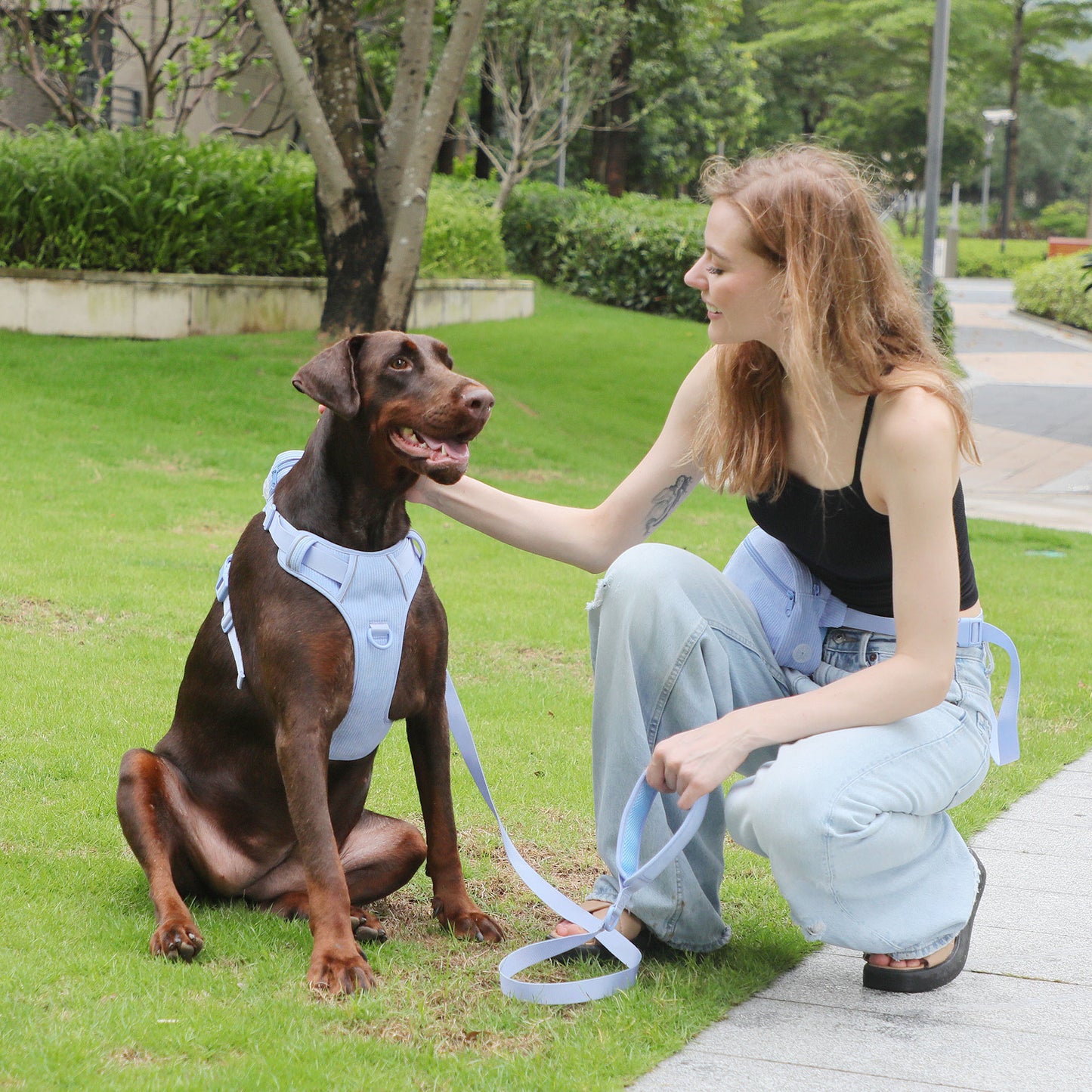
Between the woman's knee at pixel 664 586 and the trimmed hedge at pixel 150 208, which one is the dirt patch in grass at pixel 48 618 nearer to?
the woman's knee at pixel 664 586

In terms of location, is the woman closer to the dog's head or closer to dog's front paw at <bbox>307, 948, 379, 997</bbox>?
the dog's head

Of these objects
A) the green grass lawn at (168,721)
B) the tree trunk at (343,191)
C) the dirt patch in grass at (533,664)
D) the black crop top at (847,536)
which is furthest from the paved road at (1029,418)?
the black crop top at (847,536)

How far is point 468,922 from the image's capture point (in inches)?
121

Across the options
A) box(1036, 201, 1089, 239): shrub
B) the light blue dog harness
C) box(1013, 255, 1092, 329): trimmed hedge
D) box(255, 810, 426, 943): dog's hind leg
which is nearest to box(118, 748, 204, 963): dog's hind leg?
box(255, 810, 426, 943): dog's hind leg

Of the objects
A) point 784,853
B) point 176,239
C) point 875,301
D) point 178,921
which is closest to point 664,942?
point 784,853

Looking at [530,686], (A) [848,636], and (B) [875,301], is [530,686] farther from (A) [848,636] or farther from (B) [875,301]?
(B) [875,301]

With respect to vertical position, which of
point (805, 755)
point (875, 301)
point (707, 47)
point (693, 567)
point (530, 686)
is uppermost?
point (707, 47)

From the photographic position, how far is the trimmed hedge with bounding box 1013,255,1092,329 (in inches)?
1128

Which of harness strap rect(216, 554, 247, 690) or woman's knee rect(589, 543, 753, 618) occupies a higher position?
woman's knee rect(589, 543, 753, 618)

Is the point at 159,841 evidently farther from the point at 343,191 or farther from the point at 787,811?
the point at 343,191

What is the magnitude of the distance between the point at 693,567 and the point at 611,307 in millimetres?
20631

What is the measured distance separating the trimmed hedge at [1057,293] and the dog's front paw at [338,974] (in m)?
28.0

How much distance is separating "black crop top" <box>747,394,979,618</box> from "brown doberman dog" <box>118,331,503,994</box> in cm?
73

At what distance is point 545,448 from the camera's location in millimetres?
11812
